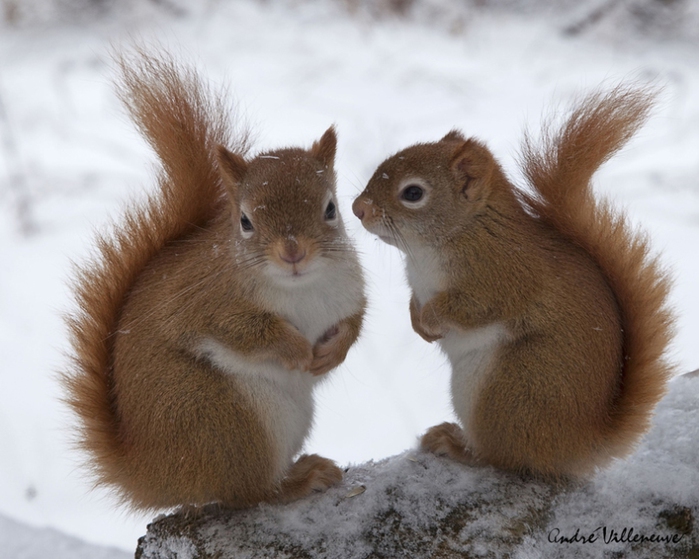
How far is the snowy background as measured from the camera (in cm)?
255

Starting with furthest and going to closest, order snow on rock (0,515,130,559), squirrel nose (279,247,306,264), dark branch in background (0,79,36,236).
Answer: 1. dark branch in background (0,79,36,236)
2. snow on rock (0,515,130,559)
3. squirrel nose (279,247,306,264)

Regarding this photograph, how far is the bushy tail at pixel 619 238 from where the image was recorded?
1395 mm

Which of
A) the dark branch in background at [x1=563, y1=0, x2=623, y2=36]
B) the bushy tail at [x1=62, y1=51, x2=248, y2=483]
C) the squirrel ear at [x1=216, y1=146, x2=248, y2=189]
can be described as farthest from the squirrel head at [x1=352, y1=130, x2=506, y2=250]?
the dark branch in background at [x1=563, y1=0, x2=623, y2=36]

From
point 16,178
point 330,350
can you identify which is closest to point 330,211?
point 330,350

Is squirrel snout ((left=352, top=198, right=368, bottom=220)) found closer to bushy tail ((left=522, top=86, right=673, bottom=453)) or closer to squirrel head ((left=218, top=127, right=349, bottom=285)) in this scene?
squirrel head ((left=218, top=127, right=349, bottom=285))

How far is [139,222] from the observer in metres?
1.48

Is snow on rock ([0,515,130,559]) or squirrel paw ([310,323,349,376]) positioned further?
snow on rock ([0,515,130,559])

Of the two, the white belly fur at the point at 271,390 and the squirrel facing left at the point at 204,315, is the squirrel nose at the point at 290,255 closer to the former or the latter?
the squirrel facing left at the point at 204,315

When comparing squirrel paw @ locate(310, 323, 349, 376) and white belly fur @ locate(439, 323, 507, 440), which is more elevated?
squirrel paw @ locate(310, 323, 349, 376)

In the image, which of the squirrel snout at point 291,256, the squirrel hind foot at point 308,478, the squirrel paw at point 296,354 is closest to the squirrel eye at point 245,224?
the squirrel snout at point 291,256

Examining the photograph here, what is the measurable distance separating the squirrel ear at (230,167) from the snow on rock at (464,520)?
24.2 inches

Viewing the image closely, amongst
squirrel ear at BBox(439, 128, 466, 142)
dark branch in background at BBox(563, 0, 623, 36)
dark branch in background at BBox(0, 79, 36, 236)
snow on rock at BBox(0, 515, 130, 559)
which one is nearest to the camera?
squirrel ear at BBox(439, 128, 466, 142)
